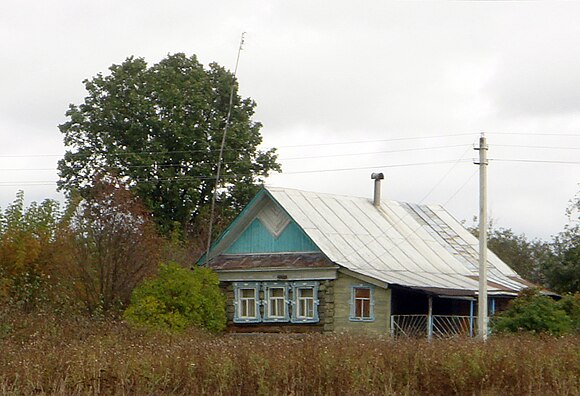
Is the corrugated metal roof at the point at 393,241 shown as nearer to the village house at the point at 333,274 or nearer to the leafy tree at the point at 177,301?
the village house at the point at 333,274

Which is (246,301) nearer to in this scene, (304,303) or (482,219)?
(304,303)

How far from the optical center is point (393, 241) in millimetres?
A: 36406

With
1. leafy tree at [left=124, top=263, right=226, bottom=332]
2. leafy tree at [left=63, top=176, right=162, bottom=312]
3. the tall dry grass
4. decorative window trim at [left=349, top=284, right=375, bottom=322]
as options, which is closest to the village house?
decorative window trim at [left=349, top=284, right=375, bottom=322]

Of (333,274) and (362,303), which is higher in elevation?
(333,274)

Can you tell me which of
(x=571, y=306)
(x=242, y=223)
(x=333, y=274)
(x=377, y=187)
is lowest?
(x=571, y=306)

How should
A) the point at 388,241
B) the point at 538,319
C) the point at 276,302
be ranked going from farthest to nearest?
the point at 388,241 < the point at 276,302 < the point at 538,319

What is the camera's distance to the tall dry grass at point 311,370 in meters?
15.8

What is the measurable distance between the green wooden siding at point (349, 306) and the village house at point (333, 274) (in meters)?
0.03

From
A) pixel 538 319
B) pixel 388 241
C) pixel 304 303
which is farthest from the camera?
pixel 388 241

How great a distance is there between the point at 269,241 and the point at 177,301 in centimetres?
526

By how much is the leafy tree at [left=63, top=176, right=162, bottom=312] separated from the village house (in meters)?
3.83

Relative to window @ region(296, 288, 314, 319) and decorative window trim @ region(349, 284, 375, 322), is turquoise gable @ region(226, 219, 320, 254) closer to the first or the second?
window @ region(296, 288, 314, 319)

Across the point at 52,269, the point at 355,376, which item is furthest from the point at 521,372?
the point at 52,269

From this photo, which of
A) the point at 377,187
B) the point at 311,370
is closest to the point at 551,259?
the point at 377,187
